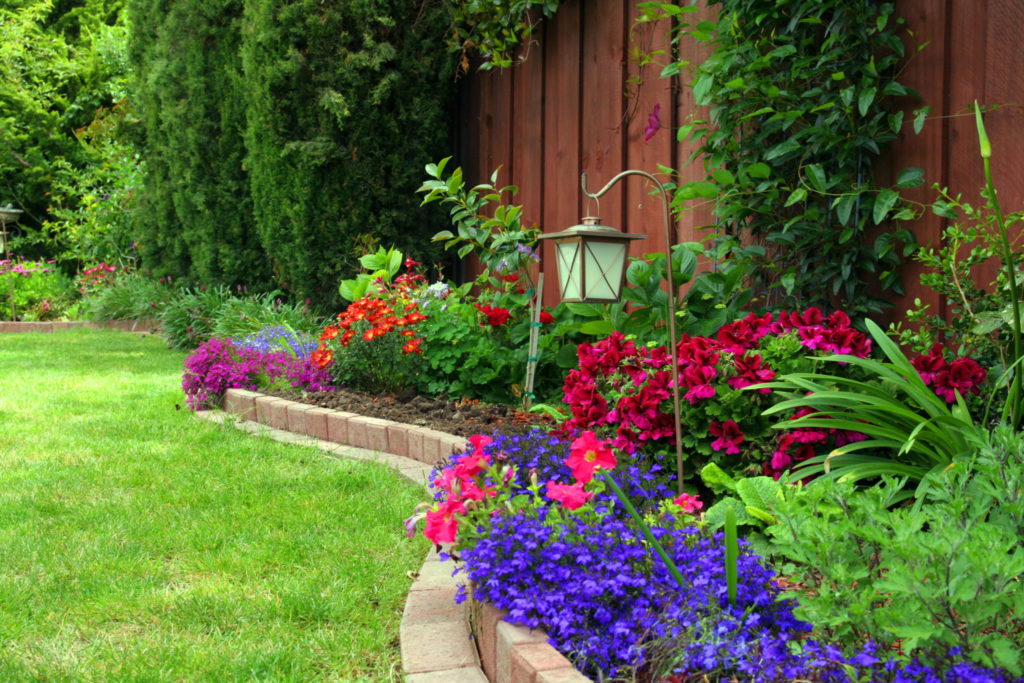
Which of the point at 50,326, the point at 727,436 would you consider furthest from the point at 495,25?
the point at 50,326

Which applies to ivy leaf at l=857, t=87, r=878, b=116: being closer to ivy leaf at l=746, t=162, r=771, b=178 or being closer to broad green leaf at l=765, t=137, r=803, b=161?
broad green leaf at l=765, t=137, r=803, b=161

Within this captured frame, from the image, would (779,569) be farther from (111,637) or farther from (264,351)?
(264,351)

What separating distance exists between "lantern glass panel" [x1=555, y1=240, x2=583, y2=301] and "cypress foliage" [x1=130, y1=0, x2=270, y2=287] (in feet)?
16.8

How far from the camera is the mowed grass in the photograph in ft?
5.91

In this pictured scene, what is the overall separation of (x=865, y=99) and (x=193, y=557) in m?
2.55

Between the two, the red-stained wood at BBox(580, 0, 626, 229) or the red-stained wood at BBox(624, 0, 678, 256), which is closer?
the red-stained wood at BBox(624, 0, 678, 256)

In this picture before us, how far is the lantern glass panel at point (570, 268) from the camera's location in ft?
8.07

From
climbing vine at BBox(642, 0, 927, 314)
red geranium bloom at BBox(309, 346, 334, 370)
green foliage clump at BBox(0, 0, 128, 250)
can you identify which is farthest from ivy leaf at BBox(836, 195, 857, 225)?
green foliage clump at BBox(0, 0, 128, 250)

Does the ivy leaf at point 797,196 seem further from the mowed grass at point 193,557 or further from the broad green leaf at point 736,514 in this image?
the mowed grass at point 193,557

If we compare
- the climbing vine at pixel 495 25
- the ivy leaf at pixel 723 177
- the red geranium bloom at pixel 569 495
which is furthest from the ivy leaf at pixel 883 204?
the climbing vine at pixel 495 25

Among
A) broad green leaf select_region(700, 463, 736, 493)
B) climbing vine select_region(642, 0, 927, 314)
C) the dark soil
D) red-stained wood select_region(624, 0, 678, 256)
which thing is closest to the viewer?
broad green leaf select_region(700, 463, 736, 493)

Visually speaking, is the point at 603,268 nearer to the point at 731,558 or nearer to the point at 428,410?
the point at 731,558

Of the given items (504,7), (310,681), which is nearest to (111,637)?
(310,681)

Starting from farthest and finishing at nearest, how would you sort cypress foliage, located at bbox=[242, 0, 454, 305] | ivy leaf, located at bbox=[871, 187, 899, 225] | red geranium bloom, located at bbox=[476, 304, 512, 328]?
cypress foliage, located at bbox=[242, 0, 454, 305] < red geranium bloom, located at bbox=[476, 304, 512, 328] < ivy leaf, located at bbox=[871, 187, 899, 225]
